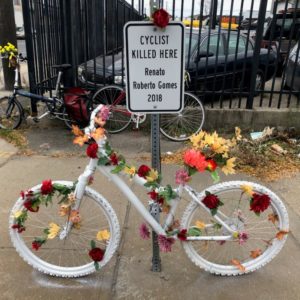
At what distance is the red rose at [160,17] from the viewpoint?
1929 millimetres

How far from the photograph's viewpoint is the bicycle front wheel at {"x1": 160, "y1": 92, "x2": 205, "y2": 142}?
17.5ft

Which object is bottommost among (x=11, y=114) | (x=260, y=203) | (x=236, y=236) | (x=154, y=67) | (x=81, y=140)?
(x=11, y=114)

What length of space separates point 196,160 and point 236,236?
65 centimetres

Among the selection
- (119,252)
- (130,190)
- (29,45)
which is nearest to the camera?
(130,190)

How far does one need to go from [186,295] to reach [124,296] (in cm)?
40

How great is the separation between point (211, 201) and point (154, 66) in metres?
0.88

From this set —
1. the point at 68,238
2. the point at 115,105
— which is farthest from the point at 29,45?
the point at 68,238

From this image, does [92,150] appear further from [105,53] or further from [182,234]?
[105,53]

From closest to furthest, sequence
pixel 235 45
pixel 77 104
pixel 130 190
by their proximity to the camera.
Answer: pixel 130 190, pixel 77 104, pixel 235 45

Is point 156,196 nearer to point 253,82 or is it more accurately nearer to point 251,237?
point 251,237

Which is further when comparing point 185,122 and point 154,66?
point 185,122

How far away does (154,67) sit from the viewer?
6.84 ft

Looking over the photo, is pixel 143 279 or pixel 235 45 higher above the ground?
pixel 235 45

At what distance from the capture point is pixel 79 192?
7.48ft
